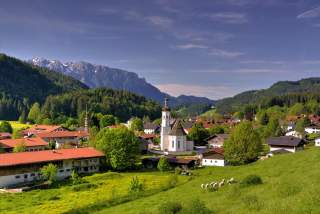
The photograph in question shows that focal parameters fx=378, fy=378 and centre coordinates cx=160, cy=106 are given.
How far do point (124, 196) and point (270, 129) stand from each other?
261 feet

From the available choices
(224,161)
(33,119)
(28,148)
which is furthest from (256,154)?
(33,119)

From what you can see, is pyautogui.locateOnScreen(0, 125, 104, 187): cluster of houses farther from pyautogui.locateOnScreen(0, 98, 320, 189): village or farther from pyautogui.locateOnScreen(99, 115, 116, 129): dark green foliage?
pyautogui.locateOnScreen(99, 115, 116, 129): dark green foliage

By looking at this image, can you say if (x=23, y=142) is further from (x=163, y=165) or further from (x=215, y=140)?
(x=215, y=140)

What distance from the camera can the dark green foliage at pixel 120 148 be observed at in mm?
65750

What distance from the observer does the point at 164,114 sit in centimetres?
9338

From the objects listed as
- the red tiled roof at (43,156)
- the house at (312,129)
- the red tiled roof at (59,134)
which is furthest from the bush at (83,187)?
the house at (312,129)

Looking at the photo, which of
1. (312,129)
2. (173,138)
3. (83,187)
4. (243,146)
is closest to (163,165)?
(243,146)

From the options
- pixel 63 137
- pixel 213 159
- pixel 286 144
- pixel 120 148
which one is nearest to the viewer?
pixel 120 148

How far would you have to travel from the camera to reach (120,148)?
66.6m

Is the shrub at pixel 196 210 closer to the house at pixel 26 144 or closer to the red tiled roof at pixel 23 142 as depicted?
the house at pixel 26 144

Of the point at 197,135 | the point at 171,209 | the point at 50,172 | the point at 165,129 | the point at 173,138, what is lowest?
the point at 50,172

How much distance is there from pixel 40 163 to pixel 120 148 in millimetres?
14337

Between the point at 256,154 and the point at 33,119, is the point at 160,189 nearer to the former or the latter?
the point at 256,154

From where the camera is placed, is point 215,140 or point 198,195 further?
point 215,140
